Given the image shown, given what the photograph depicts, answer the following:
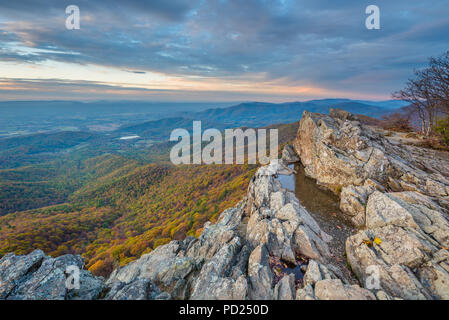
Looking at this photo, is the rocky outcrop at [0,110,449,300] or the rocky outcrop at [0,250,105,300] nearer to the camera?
the rocky outcrop at [0,110,449,300]

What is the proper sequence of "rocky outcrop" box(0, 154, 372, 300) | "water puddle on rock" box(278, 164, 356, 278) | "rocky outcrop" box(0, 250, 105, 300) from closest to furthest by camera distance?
"rocky outcrop" box(0, 154, 372, 300)
"rocky outcrop" box(0, 250, 105, 300)
"water puddle on rock" box(278, 164, 356, 278)

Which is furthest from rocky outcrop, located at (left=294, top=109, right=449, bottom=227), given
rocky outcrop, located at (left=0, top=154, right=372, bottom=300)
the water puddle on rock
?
rocky outcrop, located at (left=0, top=154, right=372, bottom=300)

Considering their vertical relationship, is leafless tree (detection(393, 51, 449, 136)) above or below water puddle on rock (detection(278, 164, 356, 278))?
above

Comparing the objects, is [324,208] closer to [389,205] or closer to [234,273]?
[389,205]

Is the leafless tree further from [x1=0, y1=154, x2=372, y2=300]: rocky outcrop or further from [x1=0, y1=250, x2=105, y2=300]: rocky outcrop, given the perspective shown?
[x1=0, y1=250, x2=105, y2=300]: rocky outcrop
